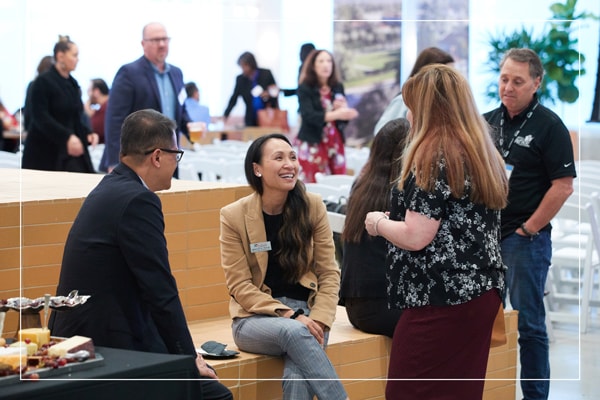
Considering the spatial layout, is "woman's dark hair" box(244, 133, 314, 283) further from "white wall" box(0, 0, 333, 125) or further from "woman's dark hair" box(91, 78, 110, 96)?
"woman's dark hair" box(91, 78, 110, 96)

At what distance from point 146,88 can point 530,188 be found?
5.92 feet

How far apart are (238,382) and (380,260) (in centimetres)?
73

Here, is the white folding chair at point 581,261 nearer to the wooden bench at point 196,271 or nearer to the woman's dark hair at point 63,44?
the wooden bench at point 196,271

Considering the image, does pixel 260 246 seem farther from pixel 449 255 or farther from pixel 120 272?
pixel 449 255

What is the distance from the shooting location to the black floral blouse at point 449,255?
273cm

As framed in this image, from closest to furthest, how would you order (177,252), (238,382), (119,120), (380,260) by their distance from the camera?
(238,382) → (380,260) → (177,252) → (119,120)

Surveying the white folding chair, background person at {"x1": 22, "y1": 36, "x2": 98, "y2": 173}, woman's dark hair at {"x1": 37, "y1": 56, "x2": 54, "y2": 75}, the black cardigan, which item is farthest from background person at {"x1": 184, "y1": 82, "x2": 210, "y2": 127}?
the white folding chair

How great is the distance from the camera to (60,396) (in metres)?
2.60

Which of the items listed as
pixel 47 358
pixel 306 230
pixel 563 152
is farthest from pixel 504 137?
pixel 47 358

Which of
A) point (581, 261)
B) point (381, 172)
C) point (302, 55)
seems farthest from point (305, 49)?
point (581, 261)

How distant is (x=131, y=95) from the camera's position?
4.79m

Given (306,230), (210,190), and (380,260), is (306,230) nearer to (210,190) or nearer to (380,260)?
(380,260)

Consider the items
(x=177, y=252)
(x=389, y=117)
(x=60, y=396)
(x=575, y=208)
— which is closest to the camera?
(x=60, y=396)

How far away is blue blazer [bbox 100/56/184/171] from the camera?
4711 millimetres
